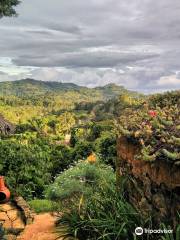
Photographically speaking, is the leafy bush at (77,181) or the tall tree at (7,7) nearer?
the tall tree at (7,7)

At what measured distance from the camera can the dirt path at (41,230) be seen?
8164mm

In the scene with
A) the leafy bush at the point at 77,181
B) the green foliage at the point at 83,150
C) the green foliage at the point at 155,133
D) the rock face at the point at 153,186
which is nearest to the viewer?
the rock face at the point at 153,186

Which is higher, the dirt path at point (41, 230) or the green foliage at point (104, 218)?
the green foliage at point (104, 218)

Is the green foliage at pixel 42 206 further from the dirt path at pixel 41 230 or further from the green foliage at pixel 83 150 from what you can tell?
the green foliage at pixel 83 150

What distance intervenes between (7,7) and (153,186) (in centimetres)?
549

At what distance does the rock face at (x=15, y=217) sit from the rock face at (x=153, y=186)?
2938 mm

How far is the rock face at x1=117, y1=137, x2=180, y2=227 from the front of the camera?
5.52 meters

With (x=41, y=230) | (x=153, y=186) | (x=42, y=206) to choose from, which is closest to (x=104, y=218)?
(x=153, y=186)

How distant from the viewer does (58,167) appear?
29.5 metres

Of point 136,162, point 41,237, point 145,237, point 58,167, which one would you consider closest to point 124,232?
point 145,237

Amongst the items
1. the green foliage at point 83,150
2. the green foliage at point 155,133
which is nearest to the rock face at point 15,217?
the green foliage at point 155,133

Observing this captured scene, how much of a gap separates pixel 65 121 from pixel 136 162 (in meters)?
112

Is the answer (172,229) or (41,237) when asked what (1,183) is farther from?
(172,229)

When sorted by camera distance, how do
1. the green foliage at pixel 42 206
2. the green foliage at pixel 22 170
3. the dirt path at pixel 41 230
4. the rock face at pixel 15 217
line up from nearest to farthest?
the dirt path at pixel 41 230
the rock face at pixel 15 217
the green foliage at pixel 42 206
the green foliage at pixel 22 170
